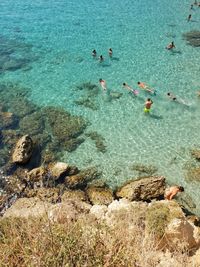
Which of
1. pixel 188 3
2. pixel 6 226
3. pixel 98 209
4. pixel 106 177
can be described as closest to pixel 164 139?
pixel 106 177

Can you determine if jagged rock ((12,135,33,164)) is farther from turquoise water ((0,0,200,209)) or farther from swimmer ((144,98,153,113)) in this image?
swimmer ((144,98,153,113))

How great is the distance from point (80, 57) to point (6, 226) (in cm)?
2232

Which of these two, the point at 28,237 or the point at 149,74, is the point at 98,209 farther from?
the point at 149,74

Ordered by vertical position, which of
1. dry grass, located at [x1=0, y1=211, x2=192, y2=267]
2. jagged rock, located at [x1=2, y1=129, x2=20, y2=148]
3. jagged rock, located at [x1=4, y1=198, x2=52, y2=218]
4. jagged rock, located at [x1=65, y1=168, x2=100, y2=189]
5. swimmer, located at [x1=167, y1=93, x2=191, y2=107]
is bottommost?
jagged rock, located at [x1=65, y1=168, x2=100, y2=189]

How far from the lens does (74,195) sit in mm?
16328

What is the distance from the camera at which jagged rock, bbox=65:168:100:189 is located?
1734 cm

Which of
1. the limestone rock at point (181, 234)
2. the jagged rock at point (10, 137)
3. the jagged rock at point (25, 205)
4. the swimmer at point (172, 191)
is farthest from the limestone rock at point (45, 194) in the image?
the limestone rock at point (181, 234)

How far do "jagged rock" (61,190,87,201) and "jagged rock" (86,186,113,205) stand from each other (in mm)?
326

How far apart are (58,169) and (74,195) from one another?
2.13m

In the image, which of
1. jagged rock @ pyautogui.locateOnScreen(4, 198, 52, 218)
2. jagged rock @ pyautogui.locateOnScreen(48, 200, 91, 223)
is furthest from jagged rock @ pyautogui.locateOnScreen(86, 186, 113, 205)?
jagged rock @ pyautogui.locateOnScreen(4, 198, 52, 218)

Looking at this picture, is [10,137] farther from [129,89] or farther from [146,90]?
[146,90]

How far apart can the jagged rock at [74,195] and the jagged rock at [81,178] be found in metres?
0.60

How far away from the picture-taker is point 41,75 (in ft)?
90.8

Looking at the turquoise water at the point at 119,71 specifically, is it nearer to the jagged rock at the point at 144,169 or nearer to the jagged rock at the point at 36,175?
the jagged rock at the point at 144,169
